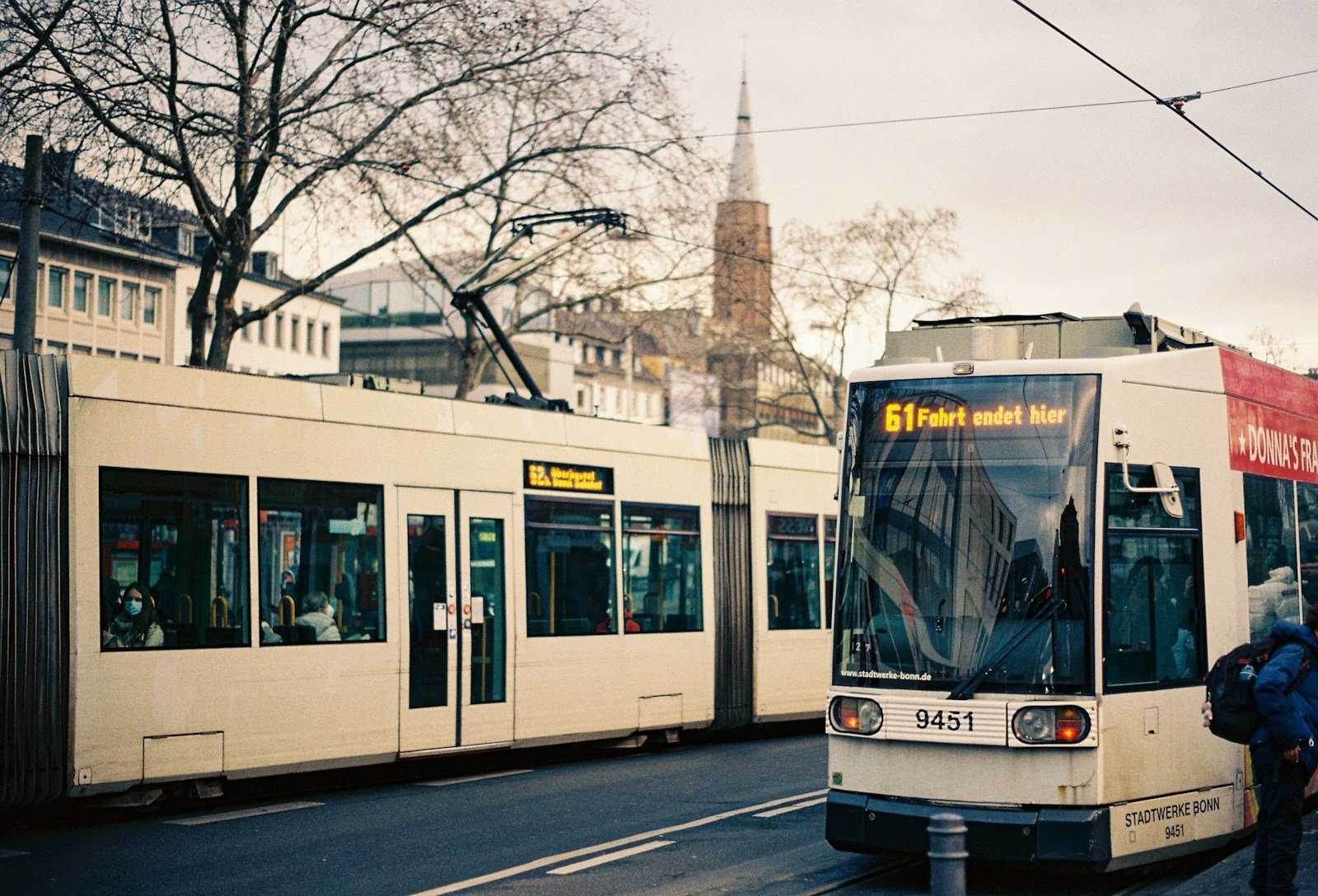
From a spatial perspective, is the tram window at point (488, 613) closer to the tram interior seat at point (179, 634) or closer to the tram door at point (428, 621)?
the tram door at point (428, 621)

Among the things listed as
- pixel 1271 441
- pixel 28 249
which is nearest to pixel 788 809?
pixel 1271 441

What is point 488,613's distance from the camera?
1376 centimetres

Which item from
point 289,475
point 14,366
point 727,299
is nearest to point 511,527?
point 289,475

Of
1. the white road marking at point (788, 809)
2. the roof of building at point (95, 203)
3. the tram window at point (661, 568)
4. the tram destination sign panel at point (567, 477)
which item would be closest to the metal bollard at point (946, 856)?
the white road marking at point (788, 809)

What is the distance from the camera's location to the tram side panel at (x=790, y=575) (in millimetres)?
17312

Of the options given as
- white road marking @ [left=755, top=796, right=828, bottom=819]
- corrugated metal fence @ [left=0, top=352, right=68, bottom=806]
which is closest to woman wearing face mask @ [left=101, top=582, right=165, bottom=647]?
corrugated metal fence @ [left=0, top=352, right=68, bottom=806]

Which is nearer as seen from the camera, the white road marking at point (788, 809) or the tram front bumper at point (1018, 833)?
the tram front bumper at point (1018, 833)

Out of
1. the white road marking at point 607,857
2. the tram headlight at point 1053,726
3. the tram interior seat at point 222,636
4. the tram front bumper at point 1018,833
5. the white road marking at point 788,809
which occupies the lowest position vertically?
the white road marking at point 788,809

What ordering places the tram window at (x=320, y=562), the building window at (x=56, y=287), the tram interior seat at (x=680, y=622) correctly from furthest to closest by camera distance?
1. the building window at (x=56, y=287)
2. the tram interior seat at (x=680, y=622)
3. the tram window at (x=320, y=562)

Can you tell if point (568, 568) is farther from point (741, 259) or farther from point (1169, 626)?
point (741, 259)

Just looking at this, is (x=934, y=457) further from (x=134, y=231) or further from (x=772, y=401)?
(x=772, y=401)

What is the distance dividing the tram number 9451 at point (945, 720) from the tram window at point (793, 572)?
929cm

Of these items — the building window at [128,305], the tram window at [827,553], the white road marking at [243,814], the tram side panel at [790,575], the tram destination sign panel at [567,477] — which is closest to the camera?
the white road marking at [243,814]

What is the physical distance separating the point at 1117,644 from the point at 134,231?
52.9 feet
